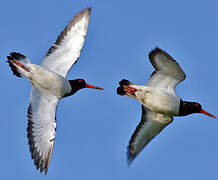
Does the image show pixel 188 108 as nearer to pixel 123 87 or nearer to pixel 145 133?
pixel 145 133

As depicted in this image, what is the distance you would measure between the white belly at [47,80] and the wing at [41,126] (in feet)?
0.74

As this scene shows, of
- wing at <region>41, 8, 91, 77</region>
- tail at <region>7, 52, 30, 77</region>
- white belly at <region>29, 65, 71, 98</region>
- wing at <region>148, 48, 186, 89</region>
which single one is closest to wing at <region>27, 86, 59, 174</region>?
white belly at <region>29, 65, 71, 98</region>

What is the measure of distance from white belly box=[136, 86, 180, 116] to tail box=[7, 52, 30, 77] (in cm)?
268

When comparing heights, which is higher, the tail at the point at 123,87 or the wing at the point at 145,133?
the tail at the point at 123,87

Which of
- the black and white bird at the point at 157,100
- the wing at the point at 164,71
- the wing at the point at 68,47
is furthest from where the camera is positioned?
the wing at the point at 68,47

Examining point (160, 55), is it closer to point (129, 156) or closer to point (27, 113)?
point (129, 156)

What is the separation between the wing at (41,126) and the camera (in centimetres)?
1212

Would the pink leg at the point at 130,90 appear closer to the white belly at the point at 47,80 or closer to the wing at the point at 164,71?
the wing at the point at 164,71

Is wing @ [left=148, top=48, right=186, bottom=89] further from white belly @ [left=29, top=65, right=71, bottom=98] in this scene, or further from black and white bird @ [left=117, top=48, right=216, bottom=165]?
white belly @ [left=29, top=65, right=71, bottom=98]

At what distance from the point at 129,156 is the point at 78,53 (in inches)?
108

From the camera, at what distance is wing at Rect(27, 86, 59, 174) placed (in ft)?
39.8

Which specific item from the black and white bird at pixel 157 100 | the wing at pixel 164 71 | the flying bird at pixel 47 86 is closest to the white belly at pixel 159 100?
the black and white bird at pixel 157 100

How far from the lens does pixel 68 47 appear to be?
12.9 metres

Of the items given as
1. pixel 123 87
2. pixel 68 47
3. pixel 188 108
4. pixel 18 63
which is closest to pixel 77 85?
A: pixel 68 47
